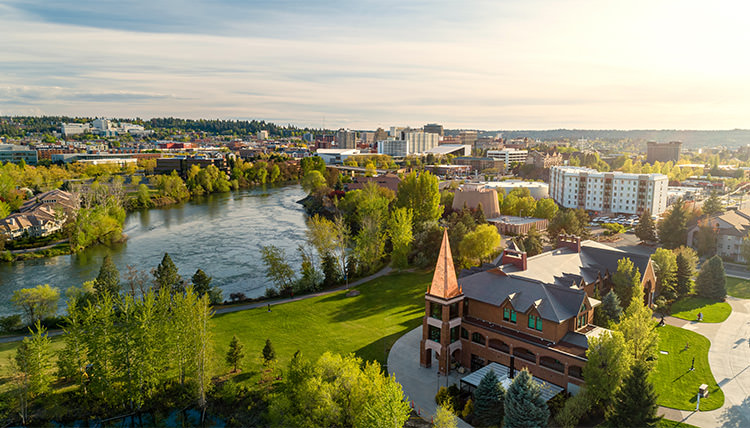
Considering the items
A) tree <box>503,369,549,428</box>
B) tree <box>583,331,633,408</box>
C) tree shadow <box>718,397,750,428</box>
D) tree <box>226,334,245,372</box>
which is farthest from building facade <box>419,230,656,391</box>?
tree <box>226,334,245,372</box>

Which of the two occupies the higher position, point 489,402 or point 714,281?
point 714,281

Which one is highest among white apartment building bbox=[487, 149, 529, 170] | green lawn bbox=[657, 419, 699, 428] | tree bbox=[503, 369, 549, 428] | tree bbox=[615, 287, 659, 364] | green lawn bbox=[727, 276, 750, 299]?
white apartment building bbox=[487, 149, 529, 170]

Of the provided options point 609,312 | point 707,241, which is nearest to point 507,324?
point 609,312

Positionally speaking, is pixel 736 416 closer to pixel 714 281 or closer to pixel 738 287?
pixel 714 281

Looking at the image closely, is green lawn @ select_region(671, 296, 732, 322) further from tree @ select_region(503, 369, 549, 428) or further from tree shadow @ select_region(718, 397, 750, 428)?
tree @ select_region(503, 369, 549, 428)

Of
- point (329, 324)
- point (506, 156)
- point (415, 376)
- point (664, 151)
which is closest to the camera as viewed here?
point (415, 376)

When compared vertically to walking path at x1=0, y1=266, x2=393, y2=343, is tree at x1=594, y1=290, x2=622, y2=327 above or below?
above

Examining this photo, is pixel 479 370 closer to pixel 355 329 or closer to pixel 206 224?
pixel 355 329

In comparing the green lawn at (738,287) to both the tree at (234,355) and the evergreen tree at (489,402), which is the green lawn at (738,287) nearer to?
the evergreen tree at (489,402)
